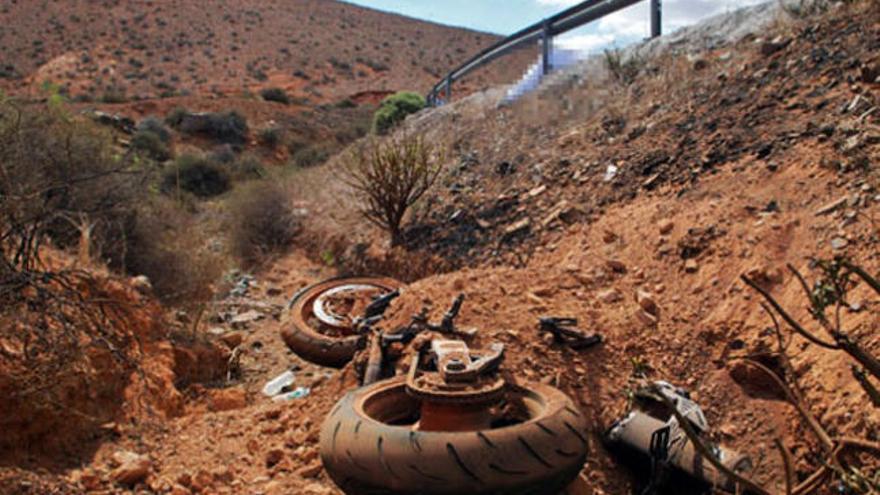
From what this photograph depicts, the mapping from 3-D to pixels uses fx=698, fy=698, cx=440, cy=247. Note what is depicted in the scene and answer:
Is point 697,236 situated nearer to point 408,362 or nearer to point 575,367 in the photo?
point 575,367

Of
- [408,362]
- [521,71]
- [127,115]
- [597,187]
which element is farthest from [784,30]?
[127,115]

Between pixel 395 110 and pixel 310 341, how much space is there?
54.0 feet

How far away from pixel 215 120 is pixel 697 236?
25.4 meters

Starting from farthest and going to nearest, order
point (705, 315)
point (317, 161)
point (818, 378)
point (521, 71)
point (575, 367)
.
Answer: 1. point (317, 161)
2. point (521, 71)
3. point (705, 315)
4. point (575, 367)
5. point (818, 378)

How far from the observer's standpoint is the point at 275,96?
35.4 m

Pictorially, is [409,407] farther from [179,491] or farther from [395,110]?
[395,110]

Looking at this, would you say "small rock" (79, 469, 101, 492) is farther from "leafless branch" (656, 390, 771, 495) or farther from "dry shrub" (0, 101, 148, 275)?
"leafless branch" (656, 390, 771, 495)

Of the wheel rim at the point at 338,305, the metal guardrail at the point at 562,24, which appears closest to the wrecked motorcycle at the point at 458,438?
the wheel rim at the point at 338,305


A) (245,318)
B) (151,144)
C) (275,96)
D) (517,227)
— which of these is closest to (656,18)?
(517,227)

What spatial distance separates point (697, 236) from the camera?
599cm

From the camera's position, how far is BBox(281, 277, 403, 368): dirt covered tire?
21.2 feet

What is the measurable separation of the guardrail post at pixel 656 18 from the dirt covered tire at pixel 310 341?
23.4 ft

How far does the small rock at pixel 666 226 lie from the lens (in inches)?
253

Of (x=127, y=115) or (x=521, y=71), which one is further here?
(x=127, y=115)
